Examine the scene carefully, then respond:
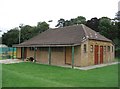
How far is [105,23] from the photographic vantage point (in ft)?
137

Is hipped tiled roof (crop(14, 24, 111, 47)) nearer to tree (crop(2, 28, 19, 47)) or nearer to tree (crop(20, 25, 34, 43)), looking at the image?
tree (crop(20, 25, 34, 43))

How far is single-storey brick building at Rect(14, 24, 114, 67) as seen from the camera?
819 inches

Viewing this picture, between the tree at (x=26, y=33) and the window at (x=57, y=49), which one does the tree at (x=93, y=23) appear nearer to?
the tree at (x=26, y=33)

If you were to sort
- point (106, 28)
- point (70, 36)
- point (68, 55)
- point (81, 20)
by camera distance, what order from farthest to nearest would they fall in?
point (81, 20)
point (106, 28)
point (70, 36)
point (68, 55)

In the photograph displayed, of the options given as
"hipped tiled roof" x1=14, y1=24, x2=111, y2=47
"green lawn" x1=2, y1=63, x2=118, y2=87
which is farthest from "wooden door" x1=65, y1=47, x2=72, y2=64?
"green lawn" x1=2, y1=63, x2=118, y2=87

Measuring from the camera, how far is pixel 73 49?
65.2ft

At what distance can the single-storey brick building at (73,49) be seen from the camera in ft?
68.3

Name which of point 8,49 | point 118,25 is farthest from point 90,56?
point 8,49

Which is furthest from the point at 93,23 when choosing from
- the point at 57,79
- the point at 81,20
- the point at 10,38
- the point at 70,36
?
the point at 57,79

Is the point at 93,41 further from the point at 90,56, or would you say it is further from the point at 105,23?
the point at 105,23

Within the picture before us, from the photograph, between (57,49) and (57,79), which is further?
(57,49)

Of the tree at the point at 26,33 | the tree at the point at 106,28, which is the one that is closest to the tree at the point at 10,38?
the tree at the point at 26,33

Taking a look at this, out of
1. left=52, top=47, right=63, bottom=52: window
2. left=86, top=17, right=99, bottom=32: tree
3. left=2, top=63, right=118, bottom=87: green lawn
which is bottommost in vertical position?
left=2, top=63, right=118, bottom=87: green lawn

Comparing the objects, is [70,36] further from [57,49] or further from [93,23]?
[93,23]
